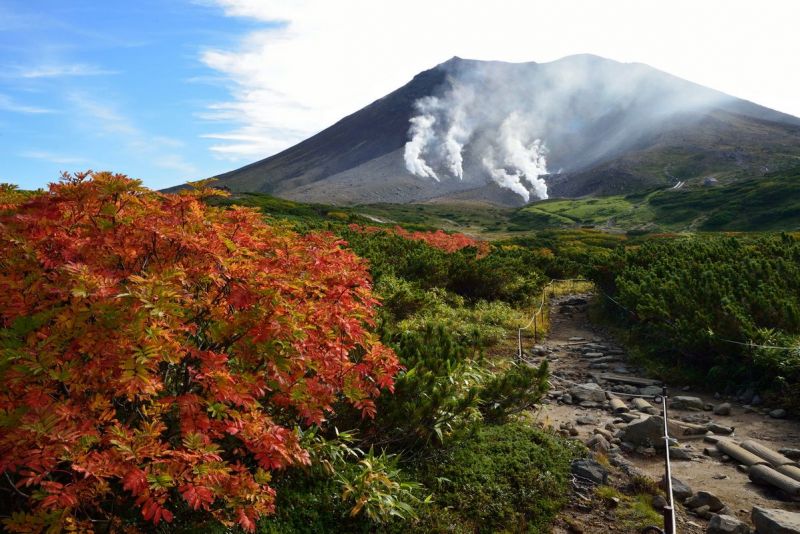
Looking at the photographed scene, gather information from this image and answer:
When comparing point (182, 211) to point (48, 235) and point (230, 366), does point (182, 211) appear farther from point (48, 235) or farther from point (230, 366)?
point (230, 366)

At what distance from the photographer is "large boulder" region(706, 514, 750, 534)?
5.09 metres

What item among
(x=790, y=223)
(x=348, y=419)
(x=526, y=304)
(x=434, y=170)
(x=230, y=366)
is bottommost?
(x=790, y=223)

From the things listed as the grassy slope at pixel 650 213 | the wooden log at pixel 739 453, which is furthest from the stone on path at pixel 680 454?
the grassy slope at pixel 650 213

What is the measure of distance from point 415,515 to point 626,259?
15.3 m

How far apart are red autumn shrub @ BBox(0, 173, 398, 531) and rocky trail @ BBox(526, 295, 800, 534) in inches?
122

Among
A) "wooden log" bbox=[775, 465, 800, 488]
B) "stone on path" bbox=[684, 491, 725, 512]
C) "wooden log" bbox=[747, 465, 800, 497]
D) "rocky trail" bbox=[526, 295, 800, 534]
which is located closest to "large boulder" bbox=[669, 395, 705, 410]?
"rocky trail" bbox=[526, 295, 800, 534]

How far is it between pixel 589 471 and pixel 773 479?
2.19 m

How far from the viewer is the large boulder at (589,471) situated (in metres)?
6.11

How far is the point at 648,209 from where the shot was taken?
7988cm

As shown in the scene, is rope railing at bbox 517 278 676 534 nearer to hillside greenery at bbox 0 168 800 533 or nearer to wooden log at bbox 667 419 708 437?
wooden log at bbox 667 419 708 437

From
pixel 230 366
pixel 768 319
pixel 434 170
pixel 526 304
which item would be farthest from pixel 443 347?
pixel 434 170

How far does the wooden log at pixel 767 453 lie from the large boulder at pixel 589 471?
236 cm

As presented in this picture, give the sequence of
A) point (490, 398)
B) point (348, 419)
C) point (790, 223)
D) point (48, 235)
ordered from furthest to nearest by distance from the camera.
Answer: point (790, 223)
point (490, 398)
point (348, 419)
point (48, 235)

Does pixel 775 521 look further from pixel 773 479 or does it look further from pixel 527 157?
pixel 527 157
